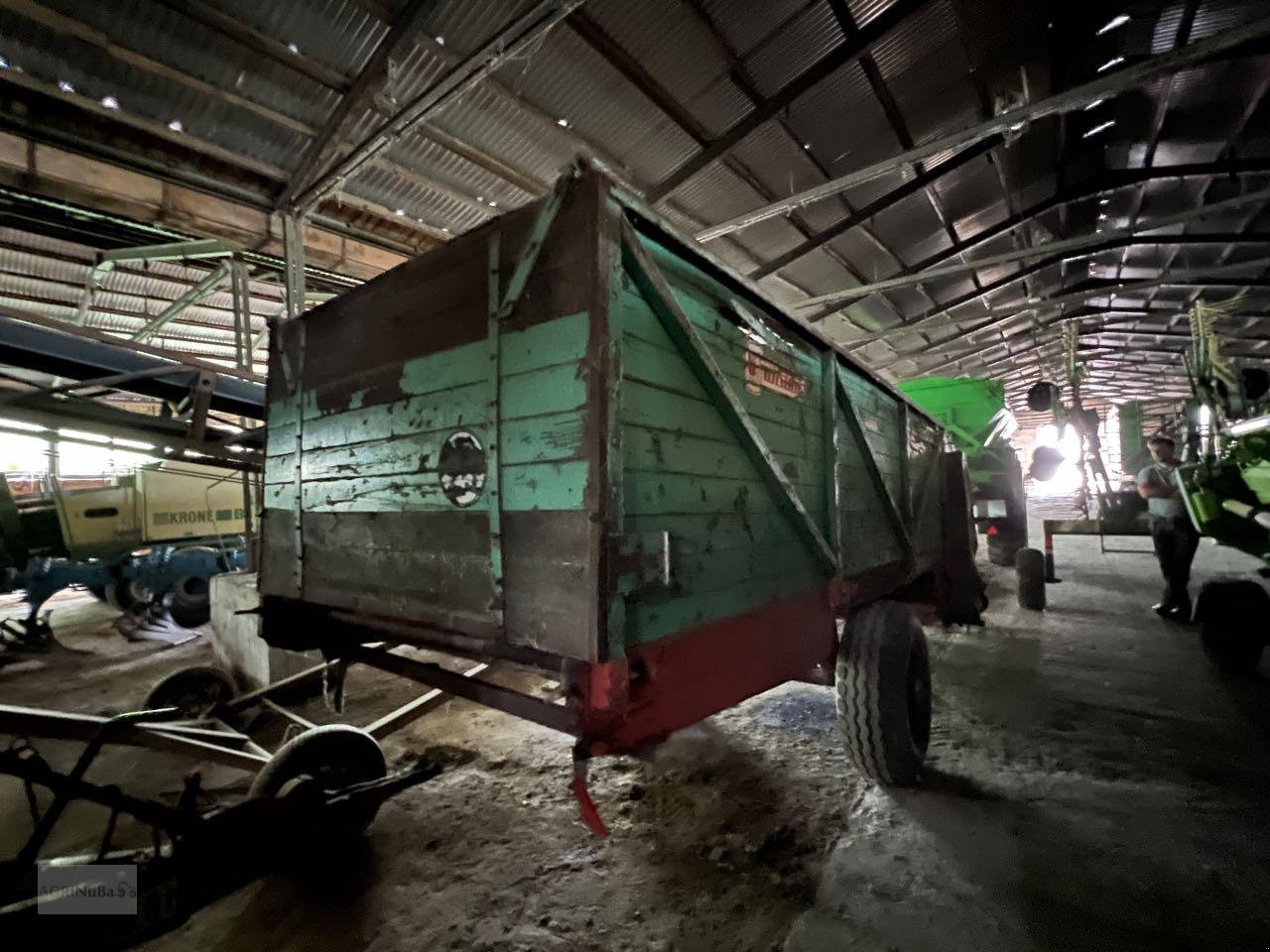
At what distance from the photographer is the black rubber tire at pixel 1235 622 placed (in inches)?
180

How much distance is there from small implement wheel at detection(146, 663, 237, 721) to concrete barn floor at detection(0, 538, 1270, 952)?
399mm

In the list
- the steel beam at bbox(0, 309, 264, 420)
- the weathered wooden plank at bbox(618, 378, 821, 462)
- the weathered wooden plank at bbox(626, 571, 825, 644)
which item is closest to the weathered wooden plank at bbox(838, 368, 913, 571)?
the weathered wooden plank at bbox(618, 378, 821, 462)

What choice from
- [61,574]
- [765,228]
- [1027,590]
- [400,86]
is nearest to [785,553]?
[400,86]

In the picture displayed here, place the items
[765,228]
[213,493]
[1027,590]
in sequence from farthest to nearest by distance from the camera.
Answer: [213,493] < [1027,590] < [765,228]

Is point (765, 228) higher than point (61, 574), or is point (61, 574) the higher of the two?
point (765, 228)

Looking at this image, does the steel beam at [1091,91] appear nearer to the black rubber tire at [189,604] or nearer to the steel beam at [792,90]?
the steel beam at [792,90]

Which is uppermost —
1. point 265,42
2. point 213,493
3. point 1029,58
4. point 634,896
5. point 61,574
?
point 1029,58

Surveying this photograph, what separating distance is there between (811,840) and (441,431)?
2.85 metres

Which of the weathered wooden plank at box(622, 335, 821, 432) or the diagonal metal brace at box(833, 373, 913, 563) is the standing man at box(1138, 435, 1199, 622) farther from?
the weathered wooden plank at box(622, 335, 821, 432)

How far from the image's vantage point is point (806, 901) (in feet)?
7.58

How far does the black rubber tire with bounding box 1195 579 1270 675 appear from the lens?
4.57 m

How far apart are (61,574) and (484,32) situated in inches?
394

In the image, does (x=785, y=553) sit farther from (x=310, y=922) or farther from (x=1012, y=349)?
(x=1012, y=349)

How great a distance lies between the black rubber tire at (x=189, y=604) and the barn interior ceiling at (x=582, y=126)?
419 cm
